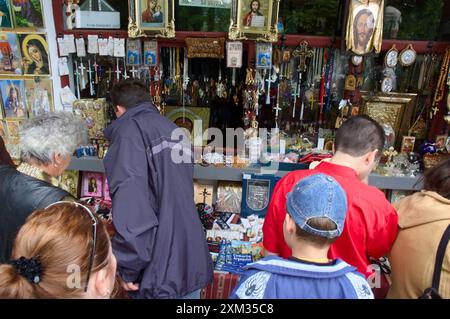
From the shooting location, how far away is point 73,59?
3.51 meters

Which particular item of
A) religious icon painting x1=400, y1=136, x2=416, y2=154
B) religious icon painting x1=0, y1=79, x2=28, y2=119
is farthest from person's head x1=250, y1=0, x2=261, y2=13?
religious icon painting x1=0, y1=79, x2=28, y2=119

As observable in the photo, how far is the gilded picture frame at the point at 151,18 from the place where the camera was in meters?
3.11

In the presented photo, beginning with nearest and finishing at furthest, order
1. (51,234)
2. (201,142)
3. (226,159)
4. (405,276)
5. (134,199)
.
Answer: (51,234) < (405,276) < (134,199) < (226,159) < (201,142)

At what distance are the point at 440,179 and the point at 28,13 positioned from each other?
11.2 feet

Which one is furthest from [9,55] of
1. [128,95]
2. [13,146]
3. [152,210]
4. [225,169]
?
[152,210]

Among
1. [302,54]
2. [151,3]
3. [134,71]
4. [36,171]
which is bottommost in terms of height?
[36,171]

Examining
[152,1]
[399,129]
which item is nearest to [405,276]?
[399,129]

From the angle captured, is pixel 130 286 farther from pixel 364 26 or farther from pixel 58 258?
pixel 364 26

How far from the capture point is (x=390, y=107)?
336cm

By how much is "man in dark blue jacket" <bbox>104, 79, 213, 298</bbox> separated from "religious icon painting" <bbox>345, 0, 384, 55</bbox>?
1.93 meters

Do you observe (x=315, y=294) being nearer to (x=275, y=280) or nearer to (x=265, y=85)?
(x=275, y=280)

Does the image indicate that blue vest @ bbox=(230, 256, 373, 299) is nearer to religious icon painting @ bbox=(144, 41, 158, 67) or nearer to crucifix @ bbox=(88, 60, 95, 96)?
religious icon painting @ bbox=(144, 41, 158, 67)

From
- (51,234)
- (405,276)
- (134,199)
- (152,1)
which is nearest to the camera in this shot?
(51,234)

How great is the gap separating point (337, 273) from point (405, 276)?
0.58m
